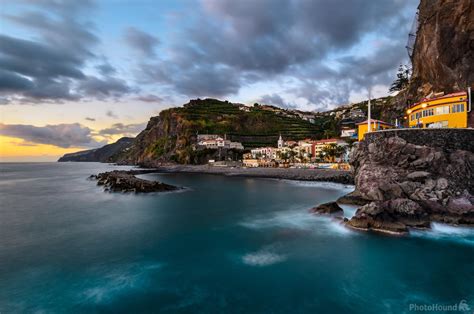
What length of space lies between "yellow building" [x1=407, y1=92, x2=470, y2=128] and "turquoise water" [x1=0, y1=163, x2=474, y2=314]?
1452cm

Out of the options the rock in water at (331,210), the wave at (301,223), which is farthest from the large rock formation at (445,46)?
the wave at (301,223)

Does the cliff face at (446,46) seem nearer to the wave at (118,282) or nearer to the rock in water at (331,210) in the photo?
the rock in water at (331,210)

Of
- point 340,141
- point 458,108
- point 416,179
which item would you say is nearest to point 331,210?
point 416,179

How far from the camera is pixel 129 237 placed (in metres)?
18.2

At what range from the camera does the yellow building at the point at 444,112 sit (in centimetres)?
2533

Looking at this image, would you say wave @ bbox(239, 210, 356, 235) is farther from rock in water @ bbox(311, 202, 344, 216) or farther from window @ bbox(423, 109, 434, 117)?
window @ bbox(423, 109, 434, 117)

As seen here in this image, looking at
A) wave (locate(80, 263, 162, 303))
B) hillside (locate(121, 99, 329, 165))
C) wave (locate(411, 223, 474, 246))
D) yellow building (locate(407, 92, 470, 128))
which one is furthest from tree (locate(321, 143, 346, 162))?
wave (locate(80, 263, 162, 303))

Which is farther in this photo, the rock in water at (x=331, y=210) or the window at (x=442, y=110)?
the window at (x=442, y=110)

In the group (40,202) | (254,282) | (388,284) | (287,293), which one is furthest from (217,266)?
(40,202)

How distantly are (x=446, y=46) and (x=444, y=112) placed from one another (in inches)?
702

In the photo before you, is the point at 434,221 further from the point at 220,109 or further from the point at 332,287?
the point at 220,109

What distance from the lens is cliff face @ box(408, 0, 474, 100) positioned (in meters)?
34.5

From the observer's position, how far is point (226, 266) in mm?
13086

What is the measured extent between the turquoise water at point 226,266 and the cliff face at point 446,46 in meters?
29.7
